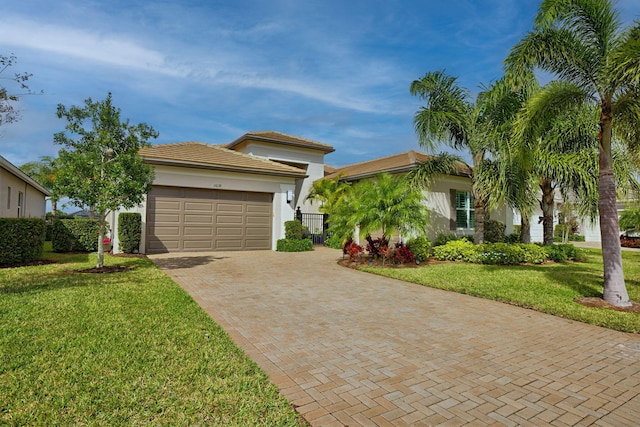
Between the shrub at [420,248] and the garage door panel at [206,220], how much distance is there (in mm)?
6831

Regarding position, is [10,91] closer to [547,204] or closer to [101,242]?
[101,242]

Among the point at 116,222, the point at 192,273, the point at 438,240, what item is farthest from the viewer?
the point at 438,240

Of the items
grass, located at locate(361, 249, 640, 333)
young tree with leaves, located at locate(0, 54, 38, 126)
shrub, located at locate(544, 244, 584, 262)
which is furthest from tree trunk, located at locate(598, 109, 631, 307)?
young tree with leaves, located at locate(0, 54, 38, 126)

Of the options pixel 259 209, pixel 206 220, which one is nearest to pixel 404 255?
pixel 259 209

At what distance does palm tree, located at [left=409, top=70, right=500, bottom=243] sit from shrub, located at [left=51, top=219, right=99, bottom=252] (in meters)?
12.7

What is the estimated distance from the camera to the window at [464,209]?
16234 mm

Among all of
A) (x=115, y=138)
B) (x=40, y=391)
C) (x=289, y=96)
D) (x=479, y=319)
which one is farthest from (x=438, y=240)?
(x=40, y=391)

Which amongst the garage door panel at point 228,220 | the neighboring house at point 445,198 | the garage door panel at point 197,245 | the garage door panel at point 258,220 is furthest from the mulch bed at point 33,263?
the neighboring house at point 445,198

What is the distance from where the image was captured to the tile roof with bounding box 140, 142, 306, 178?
559 inches

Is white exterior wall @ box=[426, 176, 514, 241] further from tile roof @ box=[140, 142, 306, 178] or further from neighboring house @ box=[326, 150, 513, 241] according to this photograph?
tile roof @ box=[140, 142, 306, 178]

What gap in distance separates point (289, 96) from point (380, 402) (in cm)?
1819

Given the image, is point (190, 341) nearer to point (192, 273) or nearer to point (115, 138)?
point (192, 273)

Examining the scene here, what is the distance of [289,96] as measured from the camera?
19422mm

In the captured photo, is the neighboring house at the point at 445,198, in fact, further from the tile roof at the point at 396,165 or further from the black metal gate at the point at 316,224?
the black metal gate at the point at 316,224
